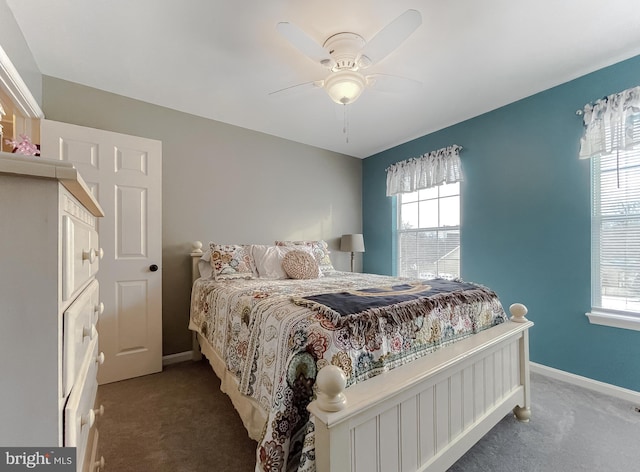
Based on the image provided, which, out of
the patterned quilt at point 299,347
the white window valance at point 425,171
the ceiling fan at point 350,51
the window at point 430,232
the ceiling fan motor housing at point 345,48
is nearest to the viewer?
the patterned quilt at point 299,347

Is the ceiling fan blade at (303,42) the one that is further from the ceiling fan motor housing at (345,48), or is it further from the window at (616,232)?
the window at (616,232)

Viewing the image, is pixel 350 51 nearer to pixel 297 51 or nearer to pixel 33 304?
pixel 297 51

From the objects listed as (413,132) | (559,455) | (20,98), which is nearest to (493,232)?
(413,132)

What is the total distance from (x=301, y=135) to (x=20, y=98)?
94.9 inches

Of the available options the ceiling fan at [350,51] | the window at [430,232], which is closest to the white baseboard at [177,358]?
the ceiling fan at [350,51]

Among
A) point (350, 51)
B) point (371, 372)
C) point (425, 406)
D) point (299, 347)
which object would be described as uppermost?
point (350, 51)

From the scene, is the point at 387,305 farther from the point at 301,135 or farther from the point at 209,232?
the point at 301,135

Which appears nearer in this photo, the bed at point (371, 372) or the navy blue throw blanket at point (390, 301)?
the bed at point (371, 372)

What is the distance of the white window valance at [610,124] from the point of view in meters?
2.08

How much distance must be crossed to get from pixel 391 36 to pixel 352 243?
2.60 m

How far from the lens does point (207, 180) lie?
300cm

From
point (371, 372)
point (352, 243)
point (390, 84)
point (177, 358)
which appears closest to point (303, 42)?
point (390, 84)

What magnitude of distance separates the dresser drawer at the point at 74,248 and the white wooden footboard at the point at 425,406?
733mm

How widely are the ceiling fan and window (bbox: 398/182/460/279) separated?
69.4 inches
